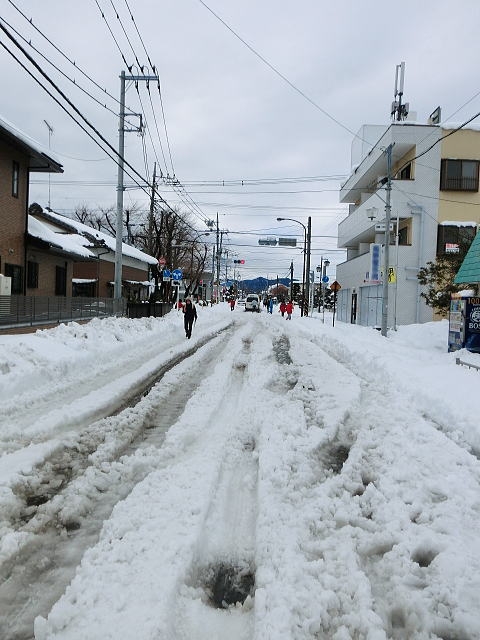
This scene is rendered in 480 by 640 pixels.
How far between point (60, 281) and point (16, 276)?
4472 mm

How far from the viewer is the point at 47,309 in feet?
54.0

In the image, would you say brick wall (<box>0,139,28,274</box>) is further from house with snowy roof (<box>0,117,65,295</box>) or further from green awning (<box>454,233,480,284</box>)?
green awning (<box>454,233,480,284</box>)

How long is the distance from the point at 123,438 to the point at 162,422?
876 mm

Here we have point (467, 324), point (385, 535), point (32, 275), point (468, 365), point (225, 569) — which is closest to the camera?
point (225, 569)

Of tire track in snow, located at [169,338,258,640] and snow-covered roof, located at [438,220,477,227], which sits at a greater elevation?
snow-covered roof, located at [438,220,477,227]

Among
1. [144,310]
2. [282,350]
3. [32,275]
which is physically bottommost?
[282,350]

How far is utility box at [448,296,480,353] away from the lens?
14445mm

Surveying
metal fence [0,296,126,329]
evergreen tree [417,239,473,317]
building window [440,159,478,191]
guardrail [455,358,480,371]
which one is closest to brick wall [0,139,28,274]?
metal fence [0,296,126,329]

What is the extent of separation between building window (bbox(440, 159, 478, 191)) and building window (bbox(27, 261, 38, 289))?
75.6 ft

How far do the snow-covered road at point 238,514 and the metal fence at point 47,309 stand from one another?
266 inches

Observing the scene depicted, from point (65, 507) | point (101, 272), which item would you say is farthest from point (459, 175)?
point (65, 507)

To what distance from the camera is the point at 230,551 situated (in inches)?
127

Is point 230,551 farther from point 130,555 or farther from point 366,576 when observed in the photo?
point 366,576

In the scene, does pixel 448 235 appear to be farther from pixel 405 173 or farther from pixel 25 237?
pixel 25 237
